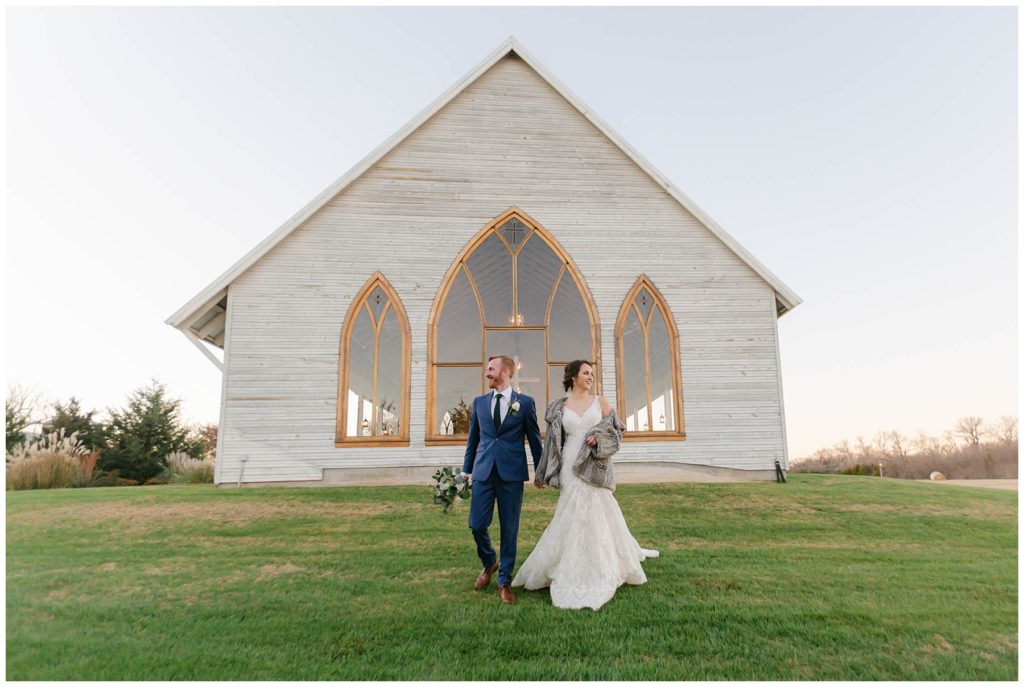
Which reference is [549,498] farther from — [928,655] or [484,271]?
[928,655]

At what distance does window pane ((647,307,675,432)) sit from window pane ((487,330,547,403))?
271 centimetres

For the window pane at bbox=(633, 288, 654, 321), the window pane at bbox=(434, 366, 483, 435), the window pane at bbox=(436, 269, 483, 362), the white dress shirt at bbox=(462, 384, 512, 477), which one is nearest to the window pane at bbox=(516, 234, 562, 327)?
the window pane at bbox=(436, 269, 483, 362)

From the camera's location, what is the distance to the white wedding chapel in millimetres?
11414

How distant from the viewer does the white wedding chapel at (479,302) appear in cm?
1141

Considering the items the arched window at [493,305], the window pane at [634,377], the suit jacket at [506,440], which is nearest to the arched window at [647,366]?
the window pane at [634,377]

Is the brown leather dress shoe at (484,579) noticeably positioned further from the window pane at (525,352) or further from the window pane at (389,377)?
the window pane at (525,352)

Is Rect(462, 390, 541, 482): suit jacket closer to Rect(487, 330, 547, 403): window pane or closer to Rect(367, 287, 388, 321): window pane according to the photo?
Rect(367, 287, 388, 321): window pane

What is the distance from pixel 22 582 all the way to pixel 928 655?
8014 mm

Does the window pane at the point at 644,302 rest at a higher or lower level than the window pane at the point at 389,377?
higher

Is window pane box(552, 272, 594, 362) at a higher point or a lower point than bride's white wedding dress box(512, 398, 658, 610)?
higher

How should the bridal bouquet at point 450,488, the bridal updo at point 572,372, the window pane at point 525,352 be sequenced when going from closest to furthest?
the bridal updo at point 572,372
the bridal bouquet at point 450,488
the window pane at point 525,352

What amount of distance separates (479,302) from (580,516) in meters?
7.53

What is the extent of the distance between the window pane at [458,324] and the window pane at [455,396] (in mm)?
339

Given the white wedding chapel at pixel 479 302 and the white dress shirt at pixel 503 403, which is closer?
the white dress shirt at pixel 503 403
